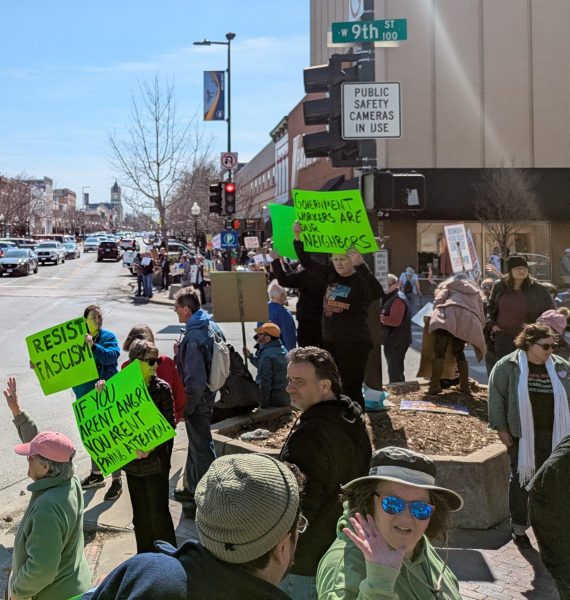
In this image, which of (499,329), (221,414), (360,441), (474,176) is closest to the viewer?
(360,441)

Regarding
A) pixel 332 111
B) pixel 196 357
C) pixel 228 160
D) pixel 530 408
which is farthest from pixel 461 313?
pixel 228 160

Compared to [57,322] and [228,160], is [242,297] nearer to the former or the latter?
[57,322]

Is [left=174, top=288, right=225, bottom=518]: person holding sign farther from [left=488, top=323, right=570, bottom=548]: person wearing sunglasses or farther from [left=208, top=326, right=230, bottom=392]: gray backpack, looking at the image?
[left=488, top=323, right=570, bottom=548]: person wearing sunglasses

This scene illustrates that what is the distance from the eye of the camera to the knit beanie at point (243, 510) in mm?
2008

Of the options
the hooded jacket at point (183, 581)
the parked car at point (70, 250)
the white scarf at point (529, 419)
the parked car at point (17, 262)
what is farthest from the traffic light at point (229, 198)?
the parked car at point (70, 250)

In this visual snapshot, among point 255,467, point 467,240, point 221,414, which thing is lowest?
point 221,414

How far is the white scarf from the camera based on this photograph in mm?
5230

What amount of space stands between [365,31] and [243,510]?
21.4 feet

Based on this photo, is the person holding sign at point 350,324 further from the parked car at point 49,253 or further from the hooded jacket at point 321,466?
the parked car at point 49,253

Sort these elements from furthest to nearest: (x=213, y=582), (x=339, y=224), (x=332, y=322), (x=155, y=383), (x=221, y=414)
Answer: (x=221, y=414)
(x=339, y=224)
(x=332, y=322)
(x=155, y=383)
(x=213, y=582)

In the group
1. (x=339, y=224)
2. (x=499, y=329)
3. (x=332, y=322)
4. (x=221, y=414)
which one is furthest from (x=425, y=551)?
(x=499, y=329)

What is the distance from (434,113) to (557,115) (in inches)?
215

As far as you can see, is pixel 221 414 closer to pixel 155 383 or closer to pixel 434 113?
pixel 155 383

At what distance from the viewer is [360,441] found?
11.4ft
